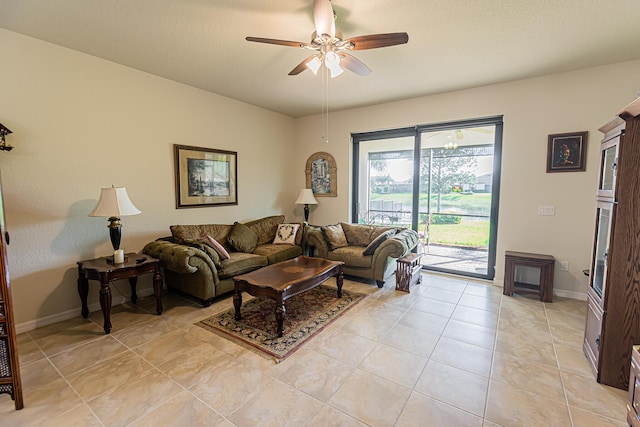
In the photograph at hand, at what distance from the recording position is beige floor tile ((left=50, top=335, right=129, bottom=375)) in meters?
2.20

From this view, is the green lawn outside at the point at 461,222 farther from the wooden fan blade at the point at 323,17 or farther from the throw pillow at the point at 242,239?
the wooden fan blade at the point at 323,17

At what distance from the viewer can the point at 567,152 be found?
3486mm

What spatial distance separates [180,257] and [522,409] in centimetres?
317

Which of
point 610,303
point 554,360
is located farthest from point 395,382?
point 610,303

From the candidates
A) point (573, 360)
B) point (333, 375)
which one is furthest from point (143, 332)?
point (573, 360)

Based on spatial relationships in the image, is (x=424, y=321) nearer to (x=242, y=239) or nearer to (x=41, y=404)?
(x=242, y=239)

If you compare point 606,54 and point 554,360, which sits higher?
point 606,54

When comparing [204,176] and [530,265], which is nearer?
[530,265]

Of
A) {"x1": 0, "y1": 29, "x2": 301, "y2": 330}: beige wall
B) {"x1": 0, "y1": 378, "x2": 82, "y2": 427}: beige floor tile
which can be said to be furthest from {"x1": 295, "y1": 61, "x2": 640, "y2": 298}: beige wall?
{"x1": 0, "y1": 378, "x2": 82, "y2": 427}: beige floor tile

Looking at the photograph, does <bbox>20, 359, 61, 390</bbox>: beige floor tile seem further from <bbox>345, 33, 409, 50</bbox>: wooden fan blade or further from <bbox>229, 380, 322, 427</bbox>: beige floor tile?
<bbox>345, 33, 409, 50</bbox>: wooden fan blade

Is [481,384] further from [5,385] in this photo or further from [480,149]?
[480,149]

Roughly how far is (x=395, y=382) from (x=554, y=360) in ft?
4.53

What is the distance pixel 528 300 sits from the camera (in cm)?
350


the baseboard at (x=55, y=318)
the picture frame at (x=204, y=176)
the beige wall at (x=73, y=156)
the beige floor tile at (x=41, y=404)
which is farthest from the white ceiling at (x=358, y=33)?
the beige floor tile at (x=41, y=404)
